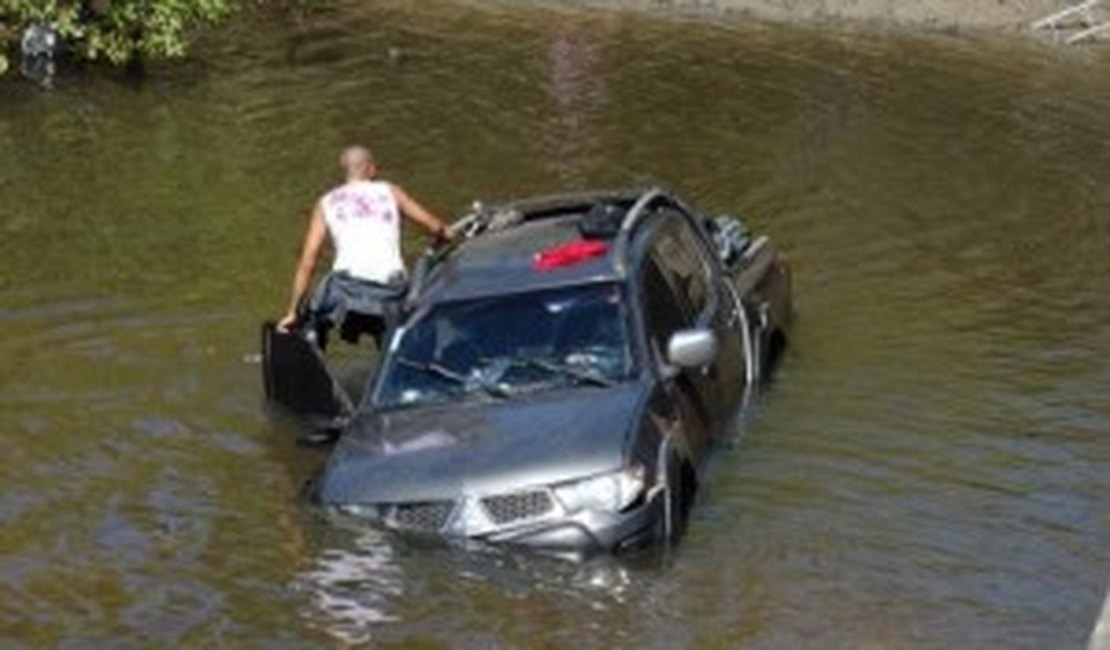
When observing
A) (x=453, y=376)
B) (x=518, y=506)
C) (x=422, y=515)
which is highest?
(x=453, y=376)

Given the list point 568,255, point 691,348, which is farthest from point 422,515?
point 568,255

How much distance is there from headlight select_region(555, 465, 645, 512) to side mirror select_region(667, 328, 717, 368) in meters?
1.07

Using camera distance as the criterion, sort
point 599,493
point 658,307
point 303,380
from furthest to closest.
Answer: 1. point 303,380
2. point 658,307
3. point 599,493

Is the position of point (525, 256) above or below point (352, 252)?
above

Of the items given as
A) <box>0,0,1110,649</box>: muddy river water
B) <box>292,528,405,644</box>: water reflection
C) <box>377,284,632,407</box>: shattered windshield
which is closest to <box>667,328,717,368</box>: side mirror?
<box>377,284,632,407</box>: shattered windshield

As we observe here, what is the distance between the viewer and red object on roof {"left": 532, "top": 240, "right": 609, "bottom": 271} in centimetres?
1261

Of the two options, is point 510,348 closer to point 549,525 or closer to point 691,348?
point 691,348

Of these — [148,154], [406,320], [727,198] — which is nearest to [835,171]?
[727,198]

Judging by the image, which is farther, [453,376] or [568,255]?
[568,255]

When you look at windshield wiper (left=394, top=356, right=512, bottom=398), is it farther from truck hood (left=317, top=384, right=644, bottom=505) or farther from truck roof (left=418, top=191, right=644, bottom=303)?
truck roof (left=418, top=191, right=644, bottom=303)

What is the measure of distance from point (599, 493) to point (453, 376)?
142 cm

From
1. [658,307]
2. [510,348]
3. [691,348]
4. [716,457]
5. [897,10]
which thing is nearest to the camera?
[691,348]

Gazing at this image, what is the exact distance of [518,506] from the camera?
11023mm

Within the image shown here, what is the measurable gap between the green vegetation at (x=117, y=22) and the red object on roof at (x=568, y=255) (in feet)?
52.6
